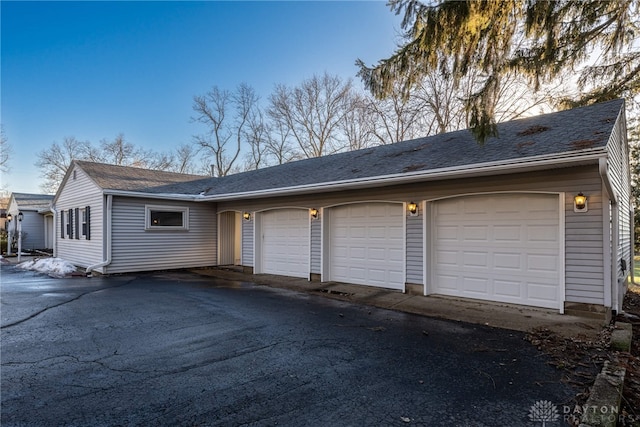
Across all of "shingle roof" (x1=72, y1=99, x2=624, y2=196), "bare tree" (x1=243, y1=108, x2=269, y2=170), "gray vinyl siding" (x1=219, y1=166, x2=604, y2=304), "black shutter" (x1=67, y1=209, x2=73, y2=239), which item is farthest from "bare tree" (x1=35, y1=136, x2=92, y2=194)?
"gray vinyl siding" (x1=219, y1=166, x2=604, y2=304)

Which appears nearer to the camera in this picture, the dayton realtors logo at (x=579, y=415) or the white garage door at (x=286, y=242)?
the dayton realtors logo at (x=579, y=415)

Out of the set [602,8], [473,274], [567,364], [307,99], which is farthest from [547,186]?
[307,99]

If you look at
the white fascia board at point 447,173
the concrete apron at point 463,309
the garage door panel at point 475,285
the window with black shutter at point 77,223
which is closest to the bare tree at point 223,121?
the window with black shutter at point 77,223

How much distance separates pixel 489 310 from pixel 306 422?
460cm

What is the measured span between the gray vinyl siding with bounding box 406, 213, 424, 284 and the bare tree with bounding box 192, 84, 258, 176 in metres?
21.9

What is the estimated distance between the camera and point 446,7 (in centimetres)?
475

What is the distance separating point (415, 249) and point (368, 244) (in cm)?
131

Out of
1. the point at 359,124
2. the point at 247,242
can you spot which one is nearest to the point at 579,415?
the point at 247,242

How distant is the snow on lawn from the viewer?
10.6m

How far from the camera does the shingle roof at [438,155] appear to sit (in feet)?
18.6

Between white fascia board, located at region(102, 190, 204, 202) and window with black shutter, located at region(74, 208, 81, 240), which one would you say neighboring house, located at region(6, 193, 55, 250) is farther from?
white fascia board, located at region(102, 190, 204, 202)

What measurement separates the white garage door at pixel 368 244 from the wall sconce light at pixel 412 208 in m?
0.34

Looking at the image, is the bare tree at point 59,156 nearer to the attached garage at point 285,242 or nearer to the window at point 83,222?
the window at point 83,222

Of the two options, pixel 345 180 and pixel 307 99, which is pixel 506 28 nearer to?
pixel 345 180
